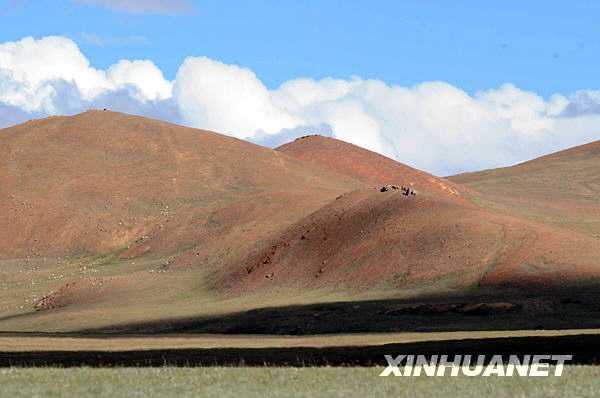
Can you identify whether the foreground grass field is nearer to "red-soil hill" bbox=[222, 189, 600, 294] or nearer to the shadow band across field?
the shadow band across field

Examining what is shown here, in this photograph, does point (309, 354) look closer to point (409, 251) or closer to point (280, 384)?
point (280, 384)

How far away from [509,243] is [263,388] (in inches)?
2142

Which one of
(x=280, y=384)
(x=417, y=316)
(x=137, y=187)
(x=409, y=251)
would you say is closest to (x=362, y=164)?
(x=137, y=187)

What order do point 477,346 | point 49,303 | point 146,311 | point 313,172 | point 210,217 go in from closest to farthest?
point 477,346, point 146,311, point 49,303, point 210,217, point 313,172

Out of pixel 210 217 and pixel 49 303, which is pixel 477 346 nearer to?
pixel 49 303

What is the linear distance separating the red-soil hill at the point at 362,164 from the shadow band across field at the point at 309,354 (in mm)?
108561

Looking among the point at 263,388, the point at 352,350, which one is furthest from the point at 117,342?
the point at 263,388

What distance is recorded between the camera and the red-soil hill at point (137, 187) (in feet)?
379

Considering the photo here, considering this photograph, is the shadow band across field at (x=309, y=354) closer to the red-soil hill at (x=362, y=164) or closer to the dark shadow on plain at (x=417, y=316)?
the dark shadow on plain at (x=417, y=316)

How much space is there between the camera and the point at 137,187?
132 metres

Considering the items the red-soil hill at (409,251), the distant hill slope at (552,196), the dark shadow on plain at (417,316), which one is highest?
the distant hill slope at (552,196)

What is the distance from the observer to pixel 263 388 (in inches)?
1126

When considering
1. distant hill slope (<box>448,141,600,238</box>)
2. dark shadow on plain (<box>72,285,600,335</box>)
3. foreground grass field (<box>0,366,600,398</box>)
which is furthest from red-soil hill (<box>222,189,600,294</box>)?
foreground grass field (<box>0,366,600,398</box>)

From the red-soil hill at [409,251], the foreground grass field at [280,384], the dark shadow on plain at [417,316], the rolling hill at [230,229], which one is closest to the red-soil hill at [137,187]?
the rolling hill at [230,229]
